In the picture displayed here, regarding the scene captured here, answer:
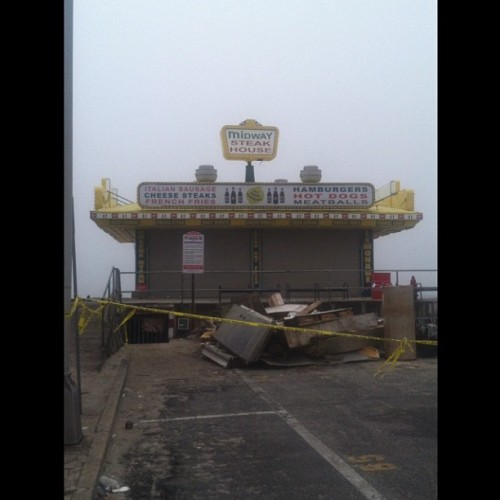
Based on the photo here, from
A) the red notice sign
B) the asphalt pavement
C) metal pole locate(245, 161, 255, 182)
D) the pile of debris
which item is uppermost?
metal pole locate(245, 161, 255, 182)

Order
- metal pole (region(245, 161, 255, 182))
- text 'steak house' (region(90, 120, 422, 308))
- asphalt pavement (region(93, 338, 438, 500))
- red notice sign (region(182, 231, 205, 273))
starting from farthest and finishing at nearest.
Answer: metal pole (region(245, 161, 255, 182)) < text 'steak house' (region(90, 120, 422, 308)) < red notice sign (region(182, 231, 205, 273)) < asphalt pavement (region(93, 338, 438, 500))

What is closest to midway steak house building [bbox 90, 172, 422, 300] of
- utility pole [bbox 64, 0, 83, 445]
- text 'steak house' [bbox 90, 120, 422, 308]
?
text 'steak house' [bbox 90, 120, 422, 308]

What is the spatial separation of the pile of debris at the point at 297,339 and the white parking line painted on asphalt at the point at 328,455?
3.05 meters

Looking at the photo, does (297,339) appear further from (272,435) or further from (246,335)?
(272,435)

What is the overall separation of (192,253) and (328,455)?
10614 millimetres

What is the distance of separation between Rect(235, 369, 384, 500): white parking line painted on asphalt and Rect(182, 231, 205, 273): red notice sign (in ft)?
23.6

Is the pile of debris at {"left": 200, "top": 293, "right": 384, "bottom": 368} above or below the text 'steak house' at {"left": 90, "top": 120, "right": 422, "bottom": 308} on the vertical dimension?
below

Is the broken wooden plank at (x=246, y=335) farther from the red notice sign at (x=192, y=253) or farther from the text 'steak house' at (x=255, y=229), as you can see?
the text 'steak house' at (x=255, y=229)

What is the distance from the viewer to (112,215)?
2144cm

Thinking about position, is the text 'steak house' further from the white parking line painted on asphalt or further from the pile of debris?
the white parking line painted on asphalt

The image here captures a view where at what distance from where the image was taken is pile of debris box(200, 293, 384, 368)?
12.7m

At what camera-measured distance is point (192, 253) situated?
54.3ft

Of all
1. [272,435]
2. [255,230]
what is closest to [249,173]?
[255,230]

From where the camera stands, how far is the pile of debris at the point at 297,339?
41.8ft
